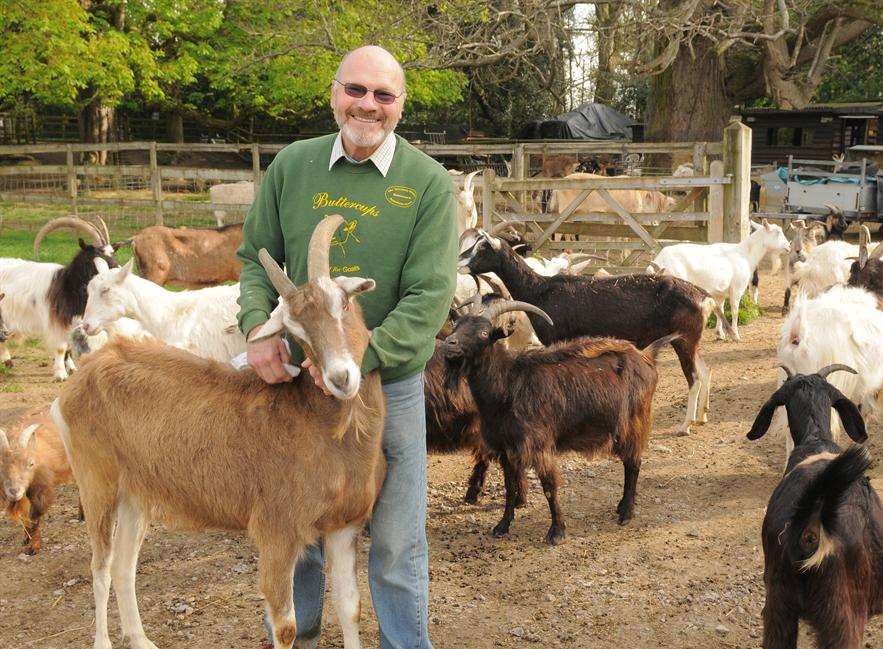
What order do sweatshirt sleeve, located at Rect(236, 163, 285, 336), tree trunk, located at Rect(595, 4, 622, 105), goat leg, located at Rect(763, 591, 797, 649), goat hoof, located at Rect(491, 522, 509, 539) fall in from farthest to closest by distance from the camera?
1. tree trunk, located at Rect(595, 4, 622, 105)
2. goat hoof, located at Rect(491, 522, 509, 539)
3. goat leg, located at Rect(763, 591, 797, 649)
4. sweatshirt sleeve, located at Rect(236, 163, 285, 336)

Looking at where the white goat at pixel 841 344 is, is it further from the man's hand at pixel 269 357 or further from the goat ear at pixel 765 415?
the man's hand at pixel 269 357

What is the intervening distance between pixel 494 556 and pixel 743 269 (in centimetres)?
609

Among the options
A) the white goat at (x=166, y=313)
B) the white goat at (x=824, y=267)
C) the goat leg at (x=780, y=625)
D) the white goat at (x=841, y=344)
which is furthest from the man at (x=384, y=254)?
the white goat at (x=824, y=267)

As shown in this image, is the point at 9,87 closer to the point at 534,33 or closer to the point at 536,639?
the point at 534,33

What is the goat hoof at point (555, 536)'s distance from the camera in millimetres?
5316

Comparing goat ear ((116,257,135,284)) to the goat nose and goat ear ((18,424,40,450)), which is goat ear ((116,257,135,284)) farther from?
the goat nose

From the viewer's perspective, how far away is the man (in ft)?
10.2

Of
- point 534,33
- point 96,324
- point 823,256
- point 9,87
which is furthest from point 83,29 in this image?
point 823,256

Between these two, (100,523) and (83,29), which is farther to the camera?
(83,29)

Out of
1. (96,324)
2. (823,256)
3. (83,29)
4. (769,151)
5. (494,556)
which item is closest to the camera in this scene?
(494,556)

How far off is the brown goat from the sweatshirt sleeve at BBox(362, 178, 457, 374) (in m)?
8.21

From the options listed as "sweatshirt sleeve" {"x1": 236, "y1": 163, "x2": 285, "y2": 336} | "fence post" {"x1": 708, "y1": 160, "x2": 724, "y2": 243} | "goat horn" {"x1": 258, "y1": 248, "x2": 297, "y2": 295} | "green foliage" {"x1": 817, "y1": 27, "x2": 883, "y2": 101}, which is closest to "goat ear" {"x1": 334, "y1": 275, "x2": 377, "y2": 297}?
"goat horn" {"x1": 258, "y1": 248, "x2": 297, "y2": 295}

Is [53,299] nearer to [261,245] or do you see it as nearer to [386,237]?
[261,245]

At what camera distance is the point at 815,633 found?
3.37m
